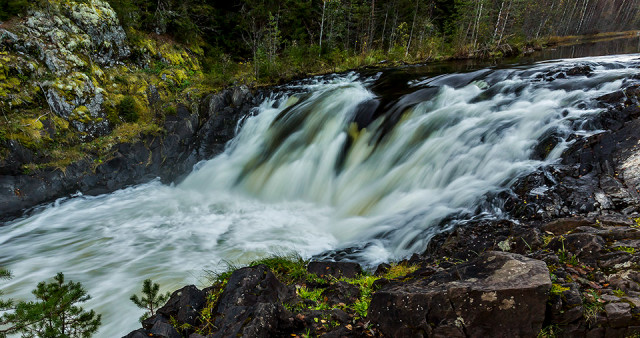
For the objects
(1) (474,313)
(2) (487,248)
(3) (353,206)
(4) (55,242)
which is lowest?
(4) (55,242)

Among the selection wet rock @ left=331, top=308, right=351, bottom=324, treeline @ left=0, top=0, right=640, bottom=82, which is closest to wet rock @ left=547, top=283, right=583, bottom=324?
wet rock @ left=331, top=308, right=351, bottom=324

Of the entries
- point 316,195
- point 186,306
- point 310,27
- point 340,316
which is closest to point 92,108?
point 316,195

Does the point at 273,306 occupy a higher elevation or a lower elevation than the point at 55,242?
higher

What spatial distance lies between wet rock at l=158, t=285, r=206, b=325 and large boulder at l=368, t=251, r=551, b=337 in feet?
5.92

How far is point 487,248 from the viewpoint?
12.8 ft

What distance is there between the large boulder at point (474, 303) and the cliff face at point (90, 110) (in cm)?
903

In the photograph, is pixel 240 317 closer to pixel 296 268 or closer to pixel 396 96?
pixel 296 268

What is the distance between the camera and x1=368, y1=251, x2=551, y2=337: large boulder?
85.7 inches

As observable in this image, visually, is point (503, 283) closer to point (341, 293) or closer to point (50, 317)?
point (341, 293)

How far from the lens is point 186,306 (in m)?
3.24

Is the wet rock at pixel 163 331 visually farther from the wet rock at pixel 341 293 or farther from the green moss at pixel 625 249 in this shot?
the green moss at pixel 625 249

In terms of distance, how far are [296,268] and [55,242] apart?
18.4ft

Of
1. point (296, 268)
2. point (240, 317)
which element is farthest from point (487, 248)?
point (240, 317)

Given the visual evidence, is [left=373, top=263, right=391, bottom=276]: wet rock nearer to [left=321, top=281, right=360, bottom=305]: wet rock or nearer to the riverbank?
[left=321, top=281, right=360, bottom=305]: wet rock
